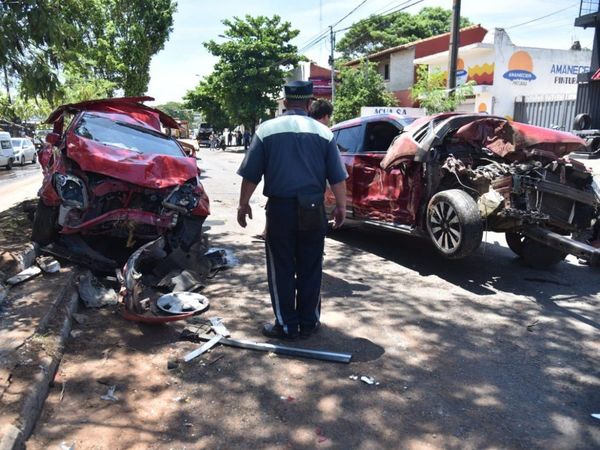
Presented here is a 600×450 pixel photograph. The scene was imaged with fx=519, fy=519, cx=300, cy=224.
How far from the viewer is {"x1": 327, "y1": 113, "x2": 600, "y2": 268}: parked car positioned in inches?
202

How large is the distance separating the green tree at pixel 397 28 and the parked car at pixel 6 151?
3001 centimetres

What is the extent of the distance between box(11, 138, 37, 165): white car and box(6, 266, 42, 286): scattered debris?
80.3ft

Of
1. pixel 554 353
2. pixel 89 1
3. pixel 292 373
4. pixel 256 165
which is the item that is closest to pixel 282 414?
pixel 292 373

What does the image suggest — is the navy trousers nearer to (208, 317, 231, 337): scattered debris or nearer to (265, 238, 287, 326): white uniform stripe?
(265, 238, 287, 326): white uniform stripe

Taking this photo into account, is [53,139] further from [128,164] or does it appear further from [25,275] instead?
[25,275]

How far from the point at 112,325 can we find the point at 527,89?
2147cm

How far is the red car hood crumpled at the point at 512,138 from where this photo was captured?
215 inches

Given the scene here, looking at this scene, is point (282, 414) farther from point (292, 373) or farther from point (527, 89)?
point (527, 89)

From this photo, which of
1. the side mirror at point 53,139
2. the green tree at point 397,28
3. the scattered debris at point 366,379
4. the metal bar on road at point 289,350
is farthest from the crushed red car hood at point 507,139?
the green tree at point 397,28

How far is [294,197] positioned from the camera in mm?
3814

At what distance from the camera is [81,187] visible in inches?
202

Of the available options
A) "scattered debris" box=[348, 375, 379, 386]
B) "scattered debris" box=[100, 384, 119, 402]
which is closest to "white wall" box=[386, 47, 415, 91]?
"scattered debris" box=[348, 375, 379, 386]

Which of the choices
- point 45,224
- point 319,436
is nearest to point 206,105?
point 45,224

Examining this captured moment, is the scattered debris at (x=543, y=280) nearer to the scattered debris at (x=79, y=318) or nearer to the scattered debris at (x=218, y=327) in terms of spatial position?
the scattered debris at (x=218, y=327)
